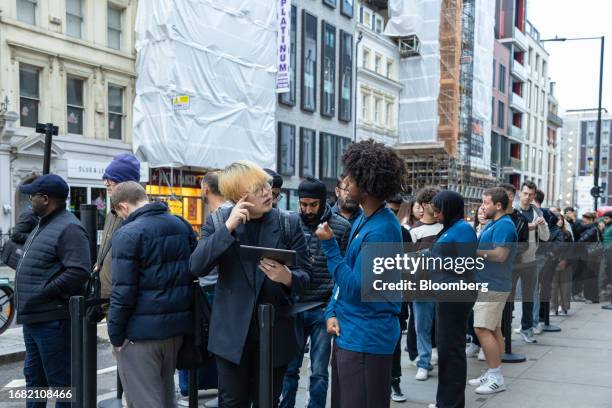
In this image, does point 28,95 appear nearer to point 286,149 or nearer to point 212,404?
point 286,149

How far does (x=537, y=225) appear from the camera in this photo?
25.1ft

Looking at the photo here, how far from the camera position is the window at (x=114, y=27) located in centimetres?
2219

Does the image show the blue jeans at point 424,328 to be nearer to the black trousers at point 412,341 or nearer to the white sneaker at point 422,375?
the white sneaker at point 422,375

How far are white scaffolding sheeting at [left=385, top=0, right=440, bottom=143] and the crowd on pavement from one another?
36.6 metres

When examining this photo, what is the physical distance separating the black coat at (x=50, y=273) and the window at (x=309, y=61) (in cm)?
2824

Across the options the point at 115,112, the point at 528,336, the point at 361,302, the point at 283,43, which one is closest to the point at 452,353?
the point at 361,302

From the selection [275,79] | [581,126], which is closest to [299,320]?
[275,79]

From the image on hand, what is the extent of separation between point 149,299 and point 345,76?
32.3 m

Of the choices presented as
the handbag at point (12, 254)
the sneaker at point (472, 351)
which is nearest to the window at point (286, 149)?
the sneaker at point (472, 351)

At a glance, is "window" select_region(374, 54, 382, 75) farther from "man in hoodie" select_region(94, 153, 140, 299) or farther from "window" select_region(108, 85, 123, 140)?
"man in hoodie" select_region(94, 153, 140, 299)

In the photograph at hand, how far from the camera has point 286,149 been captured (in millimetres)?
31000

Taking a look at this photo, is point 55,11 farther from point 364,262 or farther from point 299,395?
point 364,262

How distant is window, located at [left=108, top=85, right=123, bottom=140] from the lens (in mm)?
22163

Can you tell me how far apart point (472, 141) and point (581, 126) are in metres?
108
